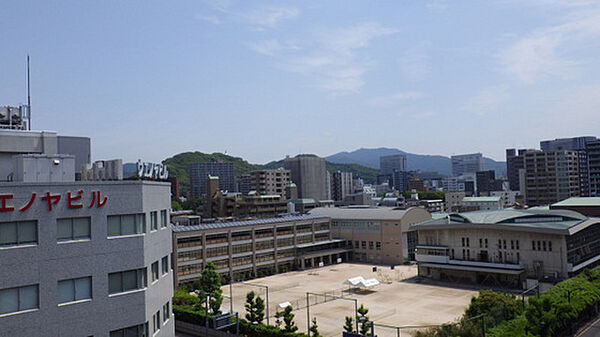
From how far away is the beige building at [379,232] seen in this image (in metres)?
95.9

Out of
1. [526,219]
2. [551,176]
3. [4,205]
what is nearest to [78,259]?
[4,205]

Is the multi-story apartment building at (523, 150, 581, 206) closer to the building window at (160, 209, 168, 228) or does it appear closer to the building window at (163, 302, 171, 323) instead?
the building window at (163, 302, 171, 323)

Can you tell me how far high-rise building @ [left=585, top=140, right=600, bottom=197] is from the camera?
168 metres

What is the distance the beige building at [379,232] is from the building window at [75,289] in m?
75.6

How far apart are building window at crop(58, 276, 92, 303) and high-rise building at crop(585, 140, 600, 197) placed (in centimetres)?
18246

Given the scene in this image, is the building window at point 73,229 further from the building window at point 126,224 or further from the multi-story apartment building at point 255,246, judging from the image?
the multi-story apartment building at point 255,246

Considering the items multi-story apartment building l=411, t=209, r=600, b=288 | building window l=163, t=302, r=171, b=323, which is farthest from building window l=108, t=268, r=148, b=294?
multi-story apartment building l=411, t=209, r=600, b=288

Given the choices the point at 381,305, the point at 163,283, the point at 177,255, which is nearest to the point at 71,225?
the point at 163,283

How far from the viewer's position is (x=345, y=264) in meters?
98.8

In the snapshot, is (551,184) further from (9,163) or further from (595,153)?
(9,163)

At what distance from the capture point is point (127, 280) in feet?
93.9

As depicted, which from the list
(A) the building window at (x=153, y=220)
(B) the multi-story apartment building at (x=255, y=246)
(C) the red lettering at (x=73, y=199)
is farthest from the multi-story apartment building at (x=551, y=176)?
(C) the red lettering at (x=73, y=199)

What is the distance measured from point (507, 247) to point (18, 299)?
65.0 m

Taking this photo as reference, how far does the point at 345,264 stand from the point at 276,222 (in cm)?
1852
